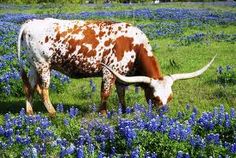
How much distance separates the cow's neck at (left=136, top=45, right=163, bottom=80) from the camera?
9.12 metres

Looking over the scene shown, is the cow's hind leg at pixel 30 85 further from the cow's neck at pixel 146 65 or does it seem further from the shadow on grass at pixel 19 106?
the cow's neck at pixel 146 65

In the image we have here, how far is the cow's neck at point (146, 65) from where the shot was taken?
9.12 m

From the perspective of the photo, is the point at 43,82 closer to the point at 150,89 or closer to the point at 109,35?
the point at 109,35

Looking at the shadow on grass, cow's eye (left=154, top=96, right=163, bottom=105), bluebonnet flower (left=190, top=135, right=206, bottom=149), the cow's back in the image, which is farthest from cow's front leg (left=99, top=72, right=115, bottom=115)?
bluebonnet flower (left=190, top=135, right=206, bottom=149)

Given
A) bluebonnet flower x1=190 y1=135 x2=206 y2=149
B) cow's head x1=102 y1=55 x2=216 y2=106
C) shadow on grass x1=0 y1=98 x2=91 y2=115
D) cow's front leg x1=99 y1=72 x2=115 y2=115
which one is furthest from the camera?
shadow on grass x1=0 y1=98 x2=91 y2=115

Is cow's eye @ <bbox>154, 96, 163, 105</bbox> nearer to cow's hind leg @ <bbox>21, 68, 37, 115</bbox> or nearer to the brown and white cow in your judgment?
the brown and white cow

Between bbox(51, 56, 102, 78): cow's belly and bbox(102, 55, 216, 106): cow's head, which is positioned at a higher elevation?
bbox(51, 56, 102, 78): cow's belly

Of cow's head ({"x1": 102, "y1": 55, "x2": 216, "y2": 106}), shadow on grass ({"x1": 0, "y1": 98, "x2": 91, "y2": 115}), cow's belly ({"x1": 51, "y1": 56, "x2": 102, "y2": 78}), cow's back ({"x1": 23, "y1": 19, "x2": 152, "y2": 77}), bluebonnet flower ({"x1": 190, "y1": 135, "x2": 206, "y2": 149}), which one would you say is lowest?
shadow on grass ({"x1": 0, "y1": 98, "x2": 91, "y2": 115})

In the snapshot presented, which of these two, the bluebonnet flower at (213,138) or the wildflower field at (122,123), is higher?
the bluebonnet flower at (213,138)

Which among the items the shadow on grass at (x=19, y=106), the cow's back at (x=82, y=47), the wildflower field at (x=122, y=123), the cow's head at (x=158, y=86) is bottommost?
the shadow on grass at (x=19, y=106)

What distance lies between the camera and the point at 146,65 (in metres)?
9.23

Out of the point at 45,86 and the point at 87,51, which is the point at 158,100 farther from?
the point at 45,86

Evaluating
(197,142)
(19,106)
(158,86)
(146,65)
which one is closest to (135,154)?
(197,142)

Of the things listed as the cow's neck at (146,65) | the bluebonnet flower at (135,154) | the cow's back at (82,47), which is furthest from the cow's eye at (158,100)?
the bluebonnet flower at (135,154)
